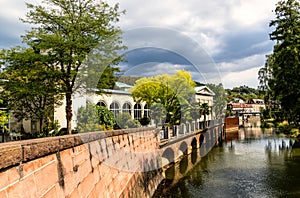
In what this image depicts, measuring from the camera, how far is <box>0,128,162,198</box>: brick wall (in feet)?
7.93

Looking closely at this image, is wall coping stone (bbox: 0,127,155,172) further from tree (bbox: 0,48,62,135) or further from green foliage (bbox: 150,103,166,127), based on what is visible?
green foliage (bbox: 150,103,166,127)

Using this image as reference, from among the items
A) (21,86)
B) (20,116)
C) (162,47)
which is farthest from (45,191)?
(20,116)

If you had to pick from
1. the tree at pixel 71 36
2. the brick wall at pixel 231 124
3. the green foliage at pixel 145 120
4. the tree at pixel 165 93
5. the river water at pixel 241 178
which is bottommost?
the river water at pixel 241 178

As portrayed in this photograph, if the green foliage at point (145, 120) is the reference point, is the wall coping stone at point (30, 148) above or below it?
above

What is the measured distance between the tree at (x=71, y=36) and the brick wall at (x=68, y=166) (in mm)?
7675

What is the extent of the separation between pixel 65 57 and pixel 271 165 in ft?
61.2

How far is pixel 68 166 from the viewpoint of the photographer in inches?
149

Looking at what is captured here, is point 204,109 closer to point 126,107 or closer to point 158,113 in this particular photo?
point 158,113

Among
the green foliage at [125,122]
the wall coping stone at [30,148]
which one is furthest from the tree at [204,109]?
the wall coping stone at [30,148]

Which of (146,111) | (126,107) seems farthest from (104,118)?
(146,111)

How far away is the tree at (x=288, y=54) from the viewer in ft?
63.0

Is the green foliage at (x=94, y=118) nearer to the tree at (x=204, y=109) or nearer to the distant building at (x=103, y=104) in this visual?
the distant building at (x=103, y=104)

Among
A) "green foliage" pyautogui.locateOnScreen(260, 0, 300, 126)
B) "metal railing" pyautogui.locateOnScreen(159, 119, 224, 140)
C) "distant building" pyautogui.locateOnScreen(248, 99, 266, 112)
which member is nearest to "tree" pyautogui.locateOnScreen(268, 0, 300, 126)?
"green foliage" pyautogui.locateOnScreen(260, 0, 300, 126)

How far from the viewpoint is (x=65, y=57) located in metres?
14.3
